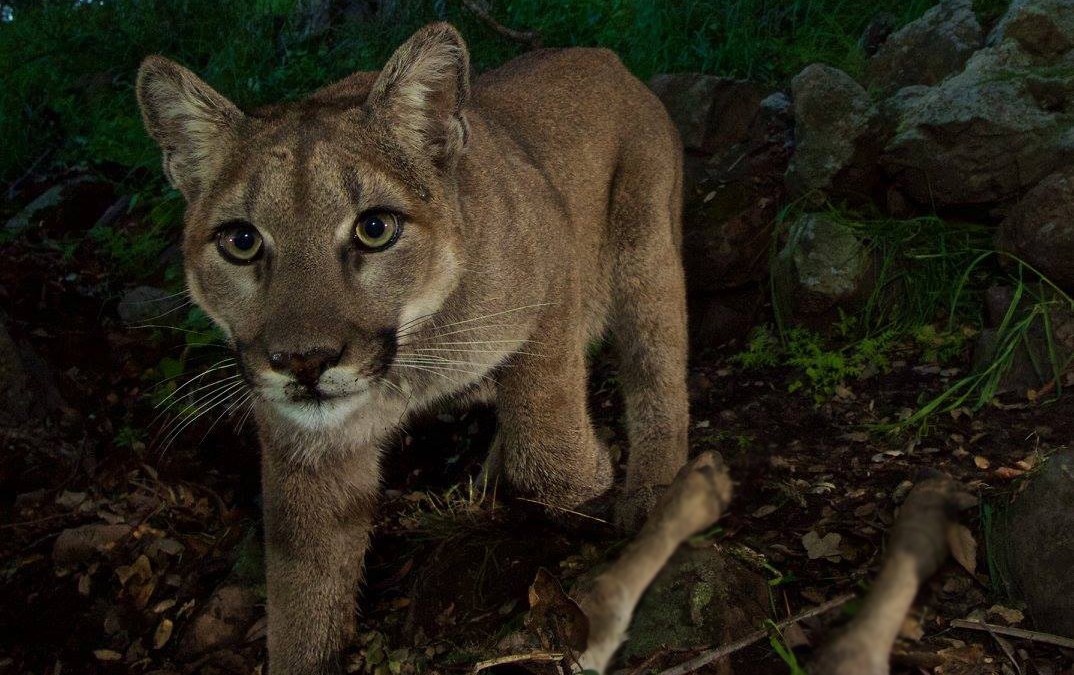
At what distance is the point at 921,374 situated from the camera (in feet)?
12.2

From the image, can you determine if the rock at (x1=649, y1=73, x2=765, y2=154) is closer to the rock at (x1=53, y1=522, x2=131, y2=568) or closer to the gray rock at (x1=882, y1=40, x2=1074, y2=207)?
the gray rock at (x1=882, y1=40, x2=1074, y2=207)

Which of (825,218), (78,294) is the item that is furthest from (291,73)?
(825,218)

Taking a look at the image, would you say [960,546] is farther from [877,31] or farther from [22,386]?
[877,31]

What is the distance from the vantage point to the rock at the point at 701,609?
7.59 ft

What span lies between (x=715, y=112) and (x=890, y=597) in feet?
15.7

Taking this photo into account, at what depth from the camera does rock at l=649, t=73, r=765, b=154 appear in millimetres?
5152

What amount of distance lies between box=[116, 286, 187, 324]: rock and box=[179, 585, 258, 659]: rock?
1.94 m

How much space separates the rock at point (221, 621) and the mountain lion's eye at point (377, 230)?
1.72 metres

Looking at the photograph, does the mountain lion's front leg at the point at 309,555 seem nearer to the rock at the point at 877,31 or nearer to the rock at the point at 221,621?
the rock at the point at 221,621

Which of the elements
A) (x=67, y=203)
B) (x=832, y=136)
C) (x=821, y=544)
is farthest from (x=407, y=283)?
(x=67, y=203)

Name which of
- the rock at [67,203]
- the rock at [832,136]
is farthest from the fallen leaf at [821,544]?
the rock at [67,203]

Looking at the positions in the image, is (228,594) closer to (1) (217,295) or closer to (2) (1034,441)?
(1) (217,295)

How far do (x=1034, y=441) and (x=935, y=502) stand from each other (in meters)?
2.68

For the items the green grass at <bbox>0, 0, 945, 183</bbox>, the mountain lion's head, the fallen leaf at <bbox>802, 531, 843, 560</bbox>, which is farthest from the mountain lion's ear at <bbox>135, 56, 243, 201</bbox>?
the green grass at <bbox>0, 0, 945, 183</bbox>
